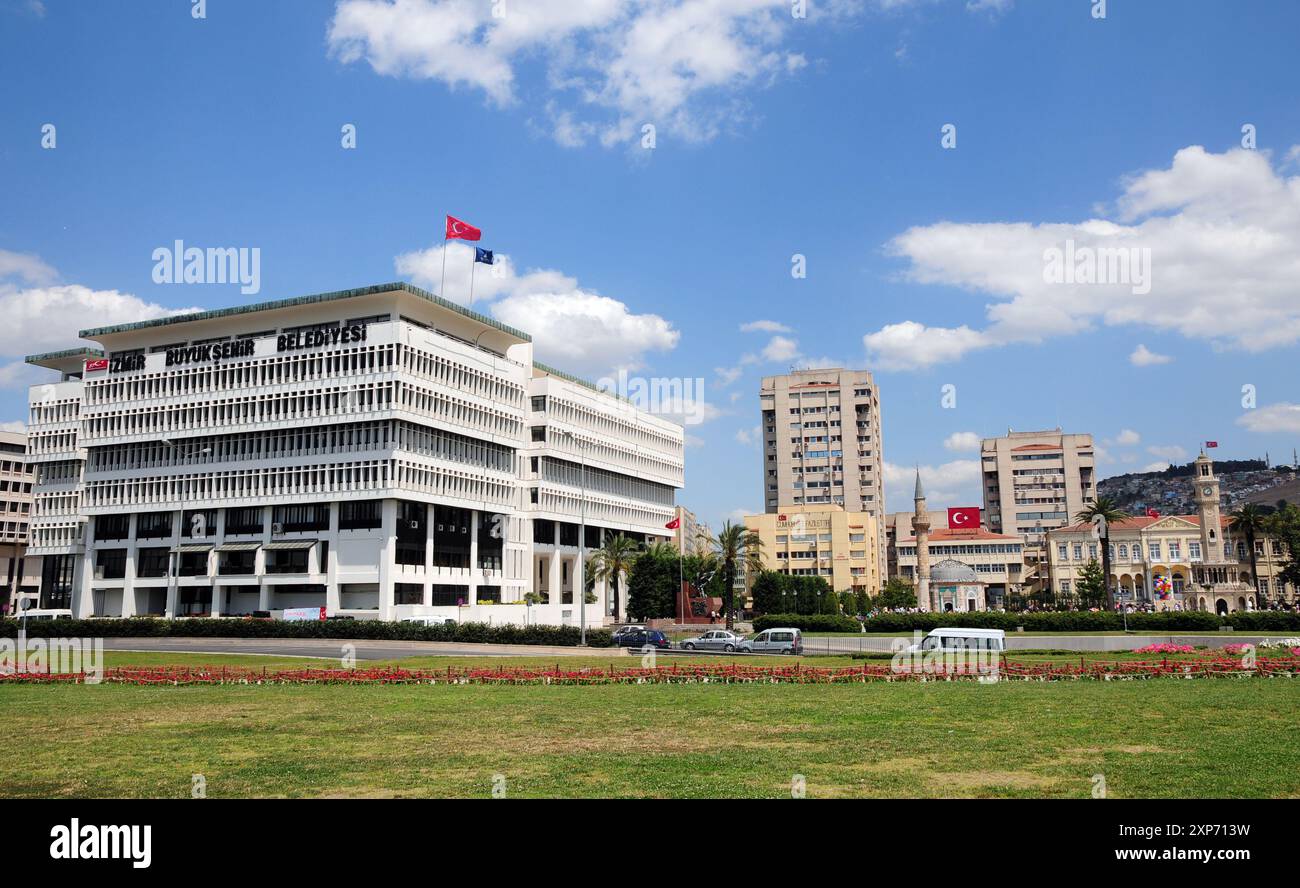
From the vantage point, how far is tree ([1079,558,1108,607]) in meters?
112

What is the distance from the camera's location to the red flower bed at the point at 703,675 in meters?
32.2

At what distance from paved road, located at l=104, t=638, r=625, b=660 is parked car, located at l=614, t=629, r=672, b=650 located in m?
2.04

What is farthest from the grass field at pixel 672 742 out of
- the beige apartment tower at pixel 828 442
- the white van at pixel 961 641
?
the beige apartment tower at pixel 828 442

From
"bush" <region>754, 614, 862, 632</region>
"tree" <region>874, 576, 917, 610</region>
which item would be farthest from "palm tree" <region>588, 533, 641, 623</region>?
"tree" <region>874, 576, 917, 610</region>

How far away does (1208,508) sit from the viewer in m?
126

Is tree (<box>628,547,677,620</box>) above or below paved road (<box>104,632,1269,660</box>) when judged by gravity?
above

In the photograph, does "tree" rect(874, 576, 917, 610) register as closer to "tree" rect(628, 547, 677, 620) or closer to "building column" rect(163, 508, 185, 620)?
"tree" rect(628, 547, 677, 620)

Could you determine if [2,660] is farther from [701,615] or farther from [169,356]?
[701,615]

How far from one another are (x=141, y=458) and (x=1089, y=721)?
310 feet

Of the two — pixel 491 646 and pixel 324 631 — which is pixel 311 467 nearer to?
pixel 324 631

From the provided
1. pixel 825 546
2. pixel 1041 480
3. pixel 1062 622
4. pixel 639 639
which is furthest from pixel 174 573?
pixel 1041 480

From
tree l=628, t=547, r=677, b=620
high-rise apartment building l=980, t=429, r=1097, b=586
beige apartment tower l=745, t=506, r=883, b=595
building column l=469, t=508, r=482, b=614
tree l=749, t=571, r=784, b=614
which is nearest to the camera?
building column l=469, t=508, r=482, b=614

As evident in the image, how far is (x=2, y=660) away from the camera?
4225 cm
